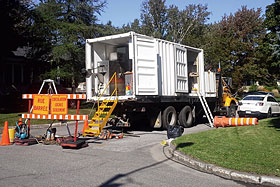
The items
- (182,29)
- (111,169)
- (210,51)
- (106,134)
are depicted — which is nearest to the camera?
(111,169)

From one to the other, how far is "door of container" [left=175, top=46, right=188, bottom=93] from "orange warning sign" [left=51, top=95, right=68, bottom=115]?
568 cm

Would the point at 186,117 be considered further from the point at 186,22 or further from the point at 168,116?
the point at 186,22

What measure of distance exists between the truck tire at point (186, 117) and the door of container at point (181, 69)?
38.8 inches

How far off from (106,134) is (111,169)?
177 inches

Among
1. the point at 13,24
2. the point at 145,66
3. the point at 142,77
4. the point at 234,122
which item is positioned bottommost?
the point at 234,122

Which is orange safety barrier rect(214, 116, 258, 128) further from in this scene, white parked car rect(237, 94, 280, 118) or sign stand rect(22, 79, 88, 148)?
sign stand rect(22, 79, 88, 148)

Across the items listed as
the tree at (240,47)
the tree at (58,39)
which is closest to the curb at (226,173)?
the tree at (58,39)

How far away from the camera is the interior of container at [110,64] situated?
12750 millimetres

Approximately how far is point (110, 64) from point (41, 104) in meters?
3.77

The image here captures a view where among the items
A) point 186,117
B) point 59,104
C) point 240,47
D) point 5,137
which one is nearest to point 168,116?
Result: point 186,117

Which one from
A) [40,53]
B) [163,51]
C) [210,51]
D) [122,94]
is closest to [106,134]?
[122,94]

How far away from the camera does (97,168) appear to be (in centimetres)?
657

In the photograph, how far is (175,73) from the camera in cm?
1340

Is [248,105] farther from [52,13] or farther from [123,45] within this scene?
[52,13]
